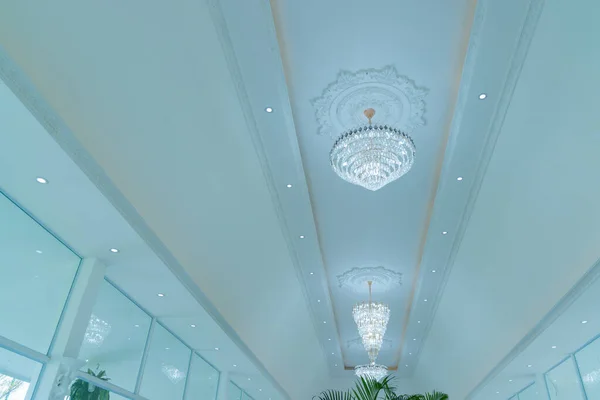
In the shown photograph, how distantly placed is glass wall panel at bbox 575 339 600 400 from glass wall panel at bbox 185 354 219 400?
7.45 m

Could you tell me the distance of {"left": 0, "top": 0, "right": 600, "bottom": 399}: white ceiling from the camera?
12.9 ft

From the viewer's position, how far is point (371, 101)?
5043 mm

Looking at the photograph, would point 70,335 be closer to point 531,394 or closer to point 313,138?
point 313,138

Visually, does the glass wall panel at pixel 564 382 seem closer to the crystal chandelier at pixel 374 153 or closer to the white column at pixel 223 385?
the crystal chandelier at pixel 374 153

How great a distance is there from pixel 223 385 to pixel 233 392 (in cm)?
97

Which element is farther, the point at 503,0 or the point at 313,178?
the point at 313,178

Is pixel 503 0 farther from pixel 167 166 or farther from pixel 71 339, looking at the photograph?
pixel 71 339

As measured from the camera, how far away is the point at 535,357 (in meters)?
8.88

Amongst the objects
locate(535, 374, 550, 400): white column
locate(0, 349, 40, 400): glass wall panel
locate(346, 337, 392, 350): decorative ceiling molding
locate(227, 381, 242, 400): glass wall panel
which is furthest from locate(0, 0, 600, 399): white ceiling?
locate(346, 337, 392, 350): decorative ceiling molding

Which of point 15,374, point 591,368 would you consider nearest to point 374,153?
point 15,374

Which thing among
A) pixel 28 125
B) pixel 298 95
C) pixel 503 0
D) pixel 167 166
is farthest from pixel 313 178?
pixel 28 125

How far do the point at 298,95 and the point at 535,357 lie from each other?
7.46 m

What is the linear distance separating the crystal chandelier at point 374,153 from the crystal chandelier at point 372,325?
15.8ft

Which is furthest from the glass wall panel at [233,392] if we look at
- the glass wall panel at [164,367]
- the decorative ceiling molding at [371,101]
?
the decorative ceiling molding at [371,101]
